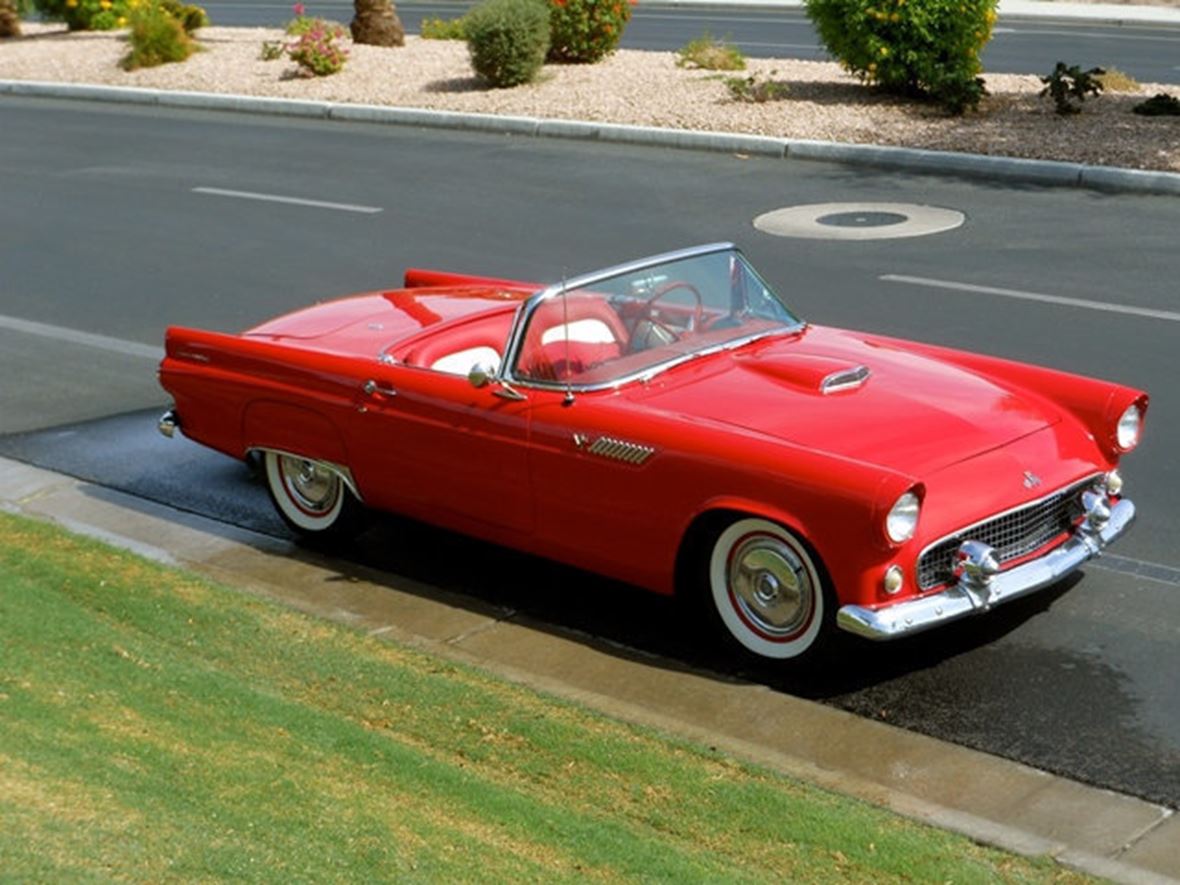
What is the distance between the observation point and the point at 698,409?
24.9ft

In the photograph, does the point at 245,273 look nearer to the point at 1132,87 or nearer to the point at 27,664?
A: the point at 27,664

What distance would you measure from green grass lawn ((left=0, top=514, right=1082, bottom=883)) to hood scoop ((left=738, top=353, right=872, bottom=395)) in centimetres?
167

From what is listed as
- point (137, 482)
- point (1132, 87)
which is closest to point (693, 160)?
point (1132, 87)

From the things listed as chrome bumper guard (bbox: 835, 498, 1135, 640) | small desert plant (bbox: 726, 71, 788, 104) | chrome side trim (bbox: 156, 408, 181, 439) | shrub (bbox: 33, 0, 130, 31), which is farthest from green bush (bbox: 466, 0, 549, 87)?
chrome bumper guard (bbox: 835, 498, 1135, 640)

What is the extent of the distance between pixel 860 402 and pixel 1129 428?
1.19 metres

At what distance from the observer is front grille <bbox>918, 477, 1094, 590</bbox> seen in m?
7.06

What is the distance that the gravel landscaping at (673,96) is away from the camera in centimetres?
1806

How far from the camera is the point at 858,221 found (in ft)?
51.4

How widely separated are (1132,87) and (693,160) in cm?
507

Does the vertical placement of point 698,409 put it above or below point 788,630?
above

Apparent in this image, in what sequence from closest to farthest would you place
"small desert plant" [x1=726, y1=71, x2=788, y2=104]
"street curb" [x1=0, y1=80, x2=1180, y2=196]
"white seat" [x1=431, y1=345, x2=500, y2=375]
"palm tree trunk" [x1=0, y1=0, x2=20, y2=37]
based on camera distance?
"white seat" [x1=431, y1=345, x2=500, y2=375] < "street curb" [x1=0, y1=80, x2=1180, y2=196] < "small desert plant" [x1=726, y1=71, x2=788, y2=104] < "palm tree trunk" [x1=0, y1=0, x2=20, y2=37]

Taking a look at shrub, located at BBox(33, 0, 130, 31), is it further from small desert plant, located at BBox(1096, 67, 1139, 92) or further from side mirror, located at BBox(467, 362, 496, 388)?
side mirror, located at BBox(467, 362, 496, 388)

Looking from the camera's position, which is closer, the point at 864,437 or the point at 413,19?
the point at 864,437

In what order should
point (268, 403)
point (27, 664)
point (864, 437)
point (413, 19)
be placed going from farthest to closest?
1. point (413, 19)
2. point (268, 403)
3. point (864, 437)
4. point (27, 664)
